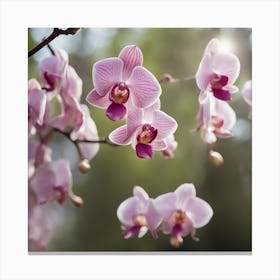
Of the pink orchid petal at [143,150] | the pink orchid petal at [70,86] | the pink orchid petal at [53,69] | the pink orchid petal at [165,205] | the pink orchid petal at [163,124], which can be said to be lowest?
the pink orchid petal at [165,205]

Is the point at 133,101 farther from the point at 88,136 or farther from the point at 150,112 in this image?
the point at 88,136

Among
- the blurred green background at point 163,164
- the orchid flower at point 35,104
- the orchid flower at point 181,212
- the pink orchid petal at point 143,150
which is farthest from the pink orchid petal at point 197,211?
the orchid flower at point 35,104

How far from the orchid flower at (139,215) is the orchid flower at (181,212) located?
0.03m

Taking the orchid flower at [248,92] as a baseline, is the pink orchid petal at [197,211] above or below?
below

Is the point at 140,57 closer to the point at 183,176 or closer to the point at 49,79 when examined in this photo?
the point at 49,79

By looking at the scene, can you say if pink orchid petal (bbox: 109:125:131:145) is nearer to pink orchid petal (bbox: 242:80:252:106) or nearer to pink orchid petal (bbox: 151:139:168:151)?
pink orchid petal (bbox: 151:139:168:151)

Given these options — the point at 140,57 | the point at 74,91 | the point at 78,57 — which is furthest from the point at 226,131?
the point at 78,57

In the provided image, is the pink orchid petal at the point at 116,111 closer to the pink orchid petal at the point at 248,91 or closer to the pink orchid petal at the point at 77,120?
the pink orchid petal at the point at 77,120

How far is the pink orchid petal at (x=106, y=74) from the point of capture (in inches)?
56.0

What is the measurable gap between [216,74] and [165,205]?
0.42 m

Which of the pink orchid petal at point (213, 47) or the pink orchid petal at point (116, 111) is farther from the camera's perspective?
the pink orchid petal at point (213, 47)

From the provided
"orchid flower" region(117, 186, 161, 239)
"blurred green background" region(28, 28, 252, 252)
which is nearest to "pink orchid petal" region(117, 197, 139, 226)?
"orchid flower" region(117, 186, 161, 239)

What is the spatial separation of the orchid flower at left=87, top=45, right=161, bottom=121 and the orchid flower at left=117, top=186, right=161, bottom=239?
0.36 meters
